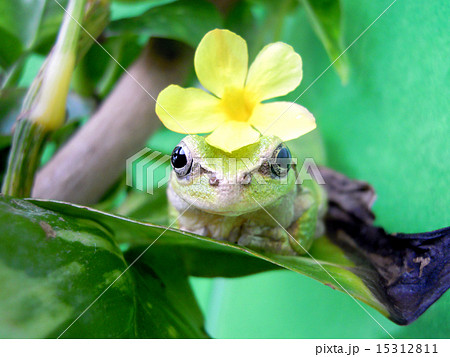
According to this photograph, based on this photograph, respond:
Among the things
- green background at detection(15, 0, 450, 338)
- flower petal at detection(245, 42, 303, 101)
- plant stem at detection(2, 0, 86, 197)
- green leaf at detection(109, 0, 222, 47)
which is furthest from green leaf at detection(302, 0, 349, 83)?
plant stem at detection(2, 0, 86, 197)

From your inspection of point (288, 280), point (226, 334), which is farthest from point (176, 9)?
point (226, 334)

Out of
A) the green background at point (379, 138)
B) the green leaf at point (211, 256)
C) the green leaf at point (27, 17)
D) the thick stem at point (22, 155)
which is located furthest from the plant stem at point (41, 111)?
the green background at point (379, 138)

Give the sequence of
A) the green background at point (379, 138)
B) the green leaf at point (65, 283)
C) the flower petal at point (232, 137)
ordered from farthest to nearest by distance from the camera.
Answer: the green background at point (379, 138) → the flower petal at point (232, 137) → the green leaf at point (65, 283)

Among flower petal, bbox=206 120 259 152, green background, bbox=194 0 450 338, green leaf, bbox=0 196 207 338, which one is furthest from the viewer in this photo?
green background, bbox=194 0 450 338

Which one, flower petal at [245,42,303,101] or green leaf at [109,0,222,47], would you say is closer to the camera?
flower petal at [245,42,303,101]

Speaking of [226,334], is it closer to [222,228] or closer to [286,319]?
[286,319]

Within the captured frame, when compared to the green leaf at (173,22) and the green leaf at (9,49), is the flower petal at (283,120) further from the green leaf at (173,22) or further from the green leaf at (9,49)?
the green leaf at (9,49)

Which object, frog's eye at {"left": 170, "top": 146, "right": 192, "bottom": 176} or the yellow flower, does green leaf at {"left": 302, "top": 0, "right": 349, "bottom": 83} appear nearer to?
the yellow flower
